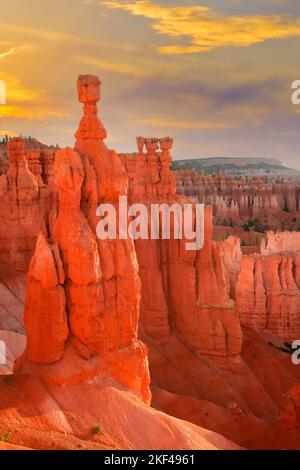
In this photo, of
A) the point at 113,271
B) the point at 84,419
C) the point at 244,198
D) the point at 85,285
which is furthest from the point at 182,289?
the point at 244,198

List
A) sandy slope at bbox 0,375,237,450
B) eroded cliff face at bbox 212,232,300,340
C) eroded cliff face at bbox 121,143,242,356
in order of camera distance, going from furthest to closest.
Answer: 1. eroded cliff face at bbox 212,232,300,340
2. eroded cliff face at bbox 121,143,242,356
3. sandy slope at bbox 0,375,237,450

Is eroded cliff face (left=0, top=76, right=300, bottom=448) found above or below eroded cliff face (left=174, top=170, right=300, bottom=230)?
below

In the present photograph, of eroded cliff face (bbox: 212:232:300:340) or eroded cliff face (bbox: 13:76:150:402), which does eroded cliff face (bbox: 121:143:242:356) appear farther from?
eroded cliff face (bbox: 13:76:150:402)

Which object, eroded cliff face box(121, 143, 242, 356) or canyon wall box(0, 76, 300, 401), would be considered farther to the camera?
eroded cliff face box(121, 143, 242, 356)

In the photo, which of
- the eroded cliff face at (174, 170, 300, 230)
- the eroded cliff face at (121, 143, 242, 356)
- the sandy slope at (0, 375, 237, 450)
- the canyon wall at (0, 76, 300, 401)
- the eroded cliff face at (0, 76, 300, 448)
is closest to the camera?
the sandy slope at (0, 375, 237, 450)

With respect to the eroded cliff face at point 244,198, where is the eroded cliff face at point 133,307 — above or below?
below

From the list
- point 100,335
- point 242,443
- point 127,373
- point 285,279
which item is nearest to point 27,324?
point 100,335

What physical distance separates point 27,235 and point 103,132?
1274 cm

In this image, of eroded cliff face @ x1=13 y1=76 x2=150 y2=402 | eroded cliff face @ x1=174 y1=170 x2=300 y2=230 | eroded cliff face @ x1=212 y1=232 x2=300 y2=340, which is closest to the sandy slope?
eroded cliff face @ x1=13 y1=76 x2=150 y2=402

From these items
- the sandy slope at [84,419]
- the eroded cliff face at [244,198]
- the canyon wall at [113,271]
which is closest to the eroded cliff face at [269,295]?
the canyon wall at [113,271]

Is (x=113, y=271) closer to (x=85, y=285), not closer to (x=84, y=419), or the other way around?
(x=85, y=285)

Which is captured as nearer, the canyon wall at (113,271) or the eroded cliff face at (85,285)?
the eroded cliff face at (85,285)

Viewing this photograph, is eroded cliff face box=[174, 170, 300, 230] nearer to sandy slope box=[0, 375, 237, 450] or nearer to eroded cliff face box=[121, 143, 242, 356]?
eroded cliff face box=[121, 143, 242, 356]

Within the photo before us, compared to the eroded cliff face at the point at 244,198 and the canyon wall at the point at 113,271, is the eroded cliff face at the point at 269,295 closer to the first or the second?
the canyon wall at the point at 113,271
